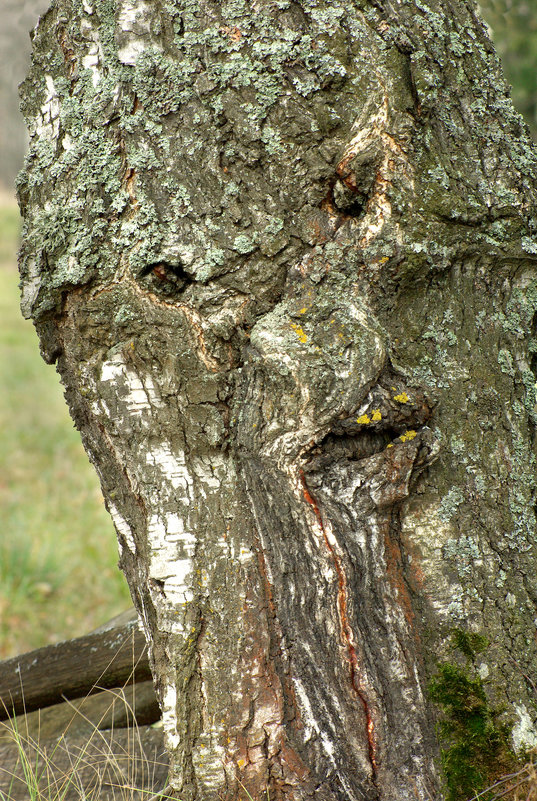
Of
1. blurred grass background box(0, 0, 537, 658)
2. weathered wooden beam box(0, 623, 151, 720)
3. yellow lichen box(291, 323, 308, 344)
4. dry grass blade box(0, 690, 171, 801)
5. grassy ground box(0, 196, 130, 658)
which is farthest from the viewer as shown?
grassy ground box(0, 196, 130, 658)

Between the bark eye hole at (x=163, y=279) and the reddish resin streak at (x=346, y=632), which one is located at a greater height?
the bark eye hole at (x=163, y=279)

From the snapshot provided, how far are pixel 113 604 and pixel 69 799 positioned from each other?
2170 mm

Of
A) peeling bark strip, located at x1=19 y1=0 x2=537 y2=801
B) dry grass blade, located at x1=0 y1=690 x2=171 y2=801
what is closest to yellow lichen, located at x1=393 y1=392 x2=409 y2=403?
peeling bark strip, located at x1=19 y1=0 x2=537 y2=801

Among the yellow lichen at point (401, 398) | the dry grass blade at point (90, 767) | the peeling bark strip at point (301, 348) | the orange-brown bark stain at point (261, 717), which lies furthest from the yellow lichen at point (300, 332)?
the dry grass blade at point (90, 767)

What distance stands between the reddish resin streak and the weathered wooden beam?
109cm

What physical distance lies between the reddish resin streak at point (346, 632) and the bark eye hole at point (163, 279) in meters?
0.57

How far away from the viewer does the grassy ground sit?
408 centimetres

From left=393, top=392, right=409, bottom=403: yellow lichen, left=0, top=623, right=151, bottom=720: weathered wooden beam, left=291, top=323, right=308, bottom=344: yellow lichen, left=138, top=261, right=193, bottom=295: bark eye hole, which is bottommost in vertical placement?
left=0, top=623, right=151, bottom=720: weathered wooden beam

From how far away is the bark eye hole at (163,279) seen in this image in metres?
1.62

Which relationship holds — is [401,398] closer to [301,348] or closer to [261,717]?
[301,348]

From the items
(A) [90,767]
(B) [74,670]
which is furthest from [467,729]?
(B) [74,670]

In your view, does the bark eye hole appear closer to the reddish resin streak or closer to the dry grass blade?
the reddish resin streak

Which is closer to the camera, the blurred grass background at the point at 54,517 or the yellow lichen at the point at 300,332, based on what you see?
the yellow lichen at the point at 300,332

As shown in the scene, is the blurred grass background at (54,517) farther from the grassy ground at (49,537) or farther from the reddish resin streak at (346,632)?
the reddish resin streak at (346,632)
